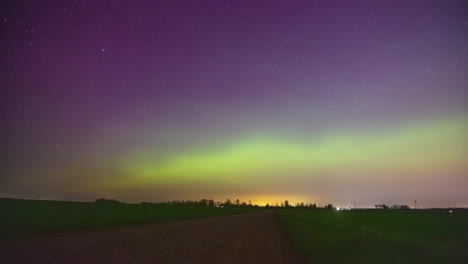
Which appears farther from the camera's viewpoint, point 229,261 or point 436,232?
point 436,232

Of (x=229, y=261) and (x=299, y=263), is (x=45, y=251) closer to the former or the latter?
(x=229, y=261)

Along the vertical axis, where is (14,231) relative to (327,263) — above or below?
above

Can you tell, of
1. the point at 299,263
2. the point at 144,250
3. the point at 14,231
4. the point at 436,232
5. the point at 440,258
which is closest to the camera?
the point at 299,263

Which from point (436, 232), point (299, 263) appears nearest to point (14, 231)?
point (299, 263)

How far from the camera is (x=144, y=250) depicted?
2111 centimetres

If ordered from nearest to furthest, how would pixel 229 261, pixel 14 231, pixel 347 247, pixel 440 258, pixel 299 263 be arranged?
pixel 229 261
pixel 299 263
pixel 440 258
pixel 347 247
pixel 14 231

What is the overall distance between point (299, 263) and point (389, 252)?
11.0m

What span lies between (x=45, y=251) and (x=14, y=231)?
14.3 metres

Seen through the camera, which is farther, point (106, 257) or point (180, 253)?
point (180, 253)

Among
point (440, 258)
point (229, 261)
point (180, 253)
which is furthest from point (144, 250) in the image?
point (440, 258)

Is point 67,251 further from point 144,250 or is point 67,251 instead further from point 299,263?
point 299,263

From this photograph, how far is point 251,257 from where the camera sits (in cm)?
1977

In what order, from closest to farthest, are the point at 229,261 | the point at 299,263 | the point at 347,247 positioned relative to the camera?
the point at 229,261
the point at 299,263
the point at 347,247

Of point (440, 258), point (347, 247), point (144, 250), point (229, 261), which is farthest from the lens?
point (347, 247)
